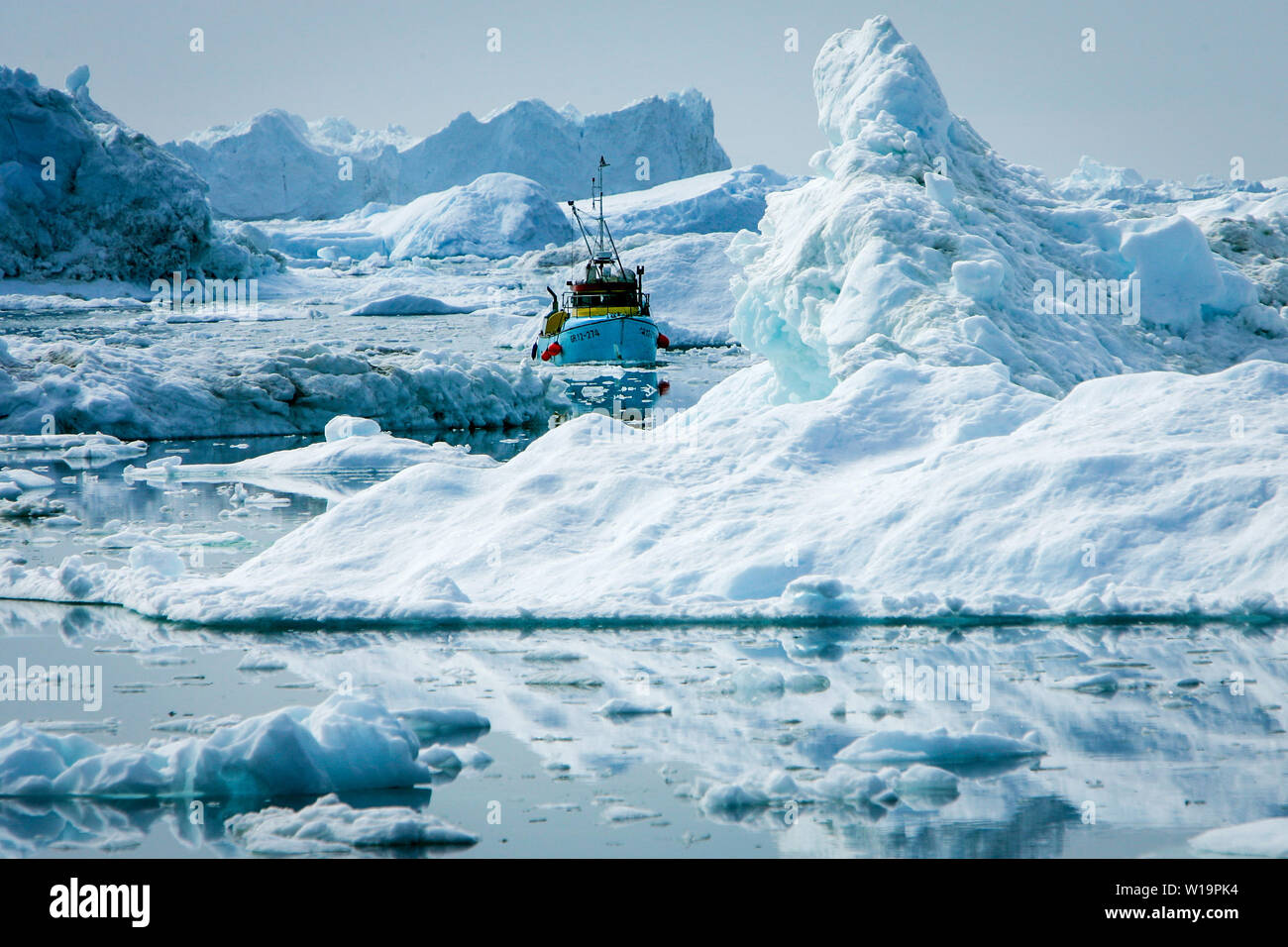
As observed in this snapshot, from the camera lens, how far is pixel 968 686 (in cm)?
538

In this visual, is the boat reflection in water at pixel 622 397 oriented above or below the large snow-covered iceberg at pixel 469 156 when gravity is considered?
below

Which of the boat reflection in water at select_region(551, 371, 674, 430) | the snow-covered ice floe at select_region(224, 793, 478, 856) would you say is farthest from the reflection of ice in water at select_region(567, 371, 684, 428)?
the snow-covered ice floe at select_region(224, 793, 478, 856)

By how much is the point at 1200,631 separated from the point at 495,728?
3.51 m

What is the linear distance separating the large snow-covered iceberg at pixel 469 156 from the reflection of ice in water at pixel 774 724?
80.9 metres

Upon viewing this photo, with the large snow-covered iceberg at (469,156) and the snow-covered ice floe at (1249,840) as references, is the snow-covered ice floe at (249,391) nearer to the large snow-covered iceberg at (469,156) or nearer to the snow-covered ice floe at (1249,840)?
the snow-covered ice floe at (1249,840)

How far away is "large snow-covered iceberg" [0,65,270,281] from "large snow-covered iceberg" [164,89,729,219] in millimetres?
39997

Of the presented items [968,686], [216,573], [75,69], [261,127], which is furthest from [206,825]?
[261,127]

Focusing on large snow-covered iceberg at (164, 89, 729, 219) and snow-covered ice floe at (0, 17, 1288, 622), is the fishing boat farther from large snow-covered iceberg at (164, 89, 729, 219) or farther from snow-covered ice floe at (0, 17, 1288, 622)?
large snow-covered iceberg at (164, 89, 729, 219)

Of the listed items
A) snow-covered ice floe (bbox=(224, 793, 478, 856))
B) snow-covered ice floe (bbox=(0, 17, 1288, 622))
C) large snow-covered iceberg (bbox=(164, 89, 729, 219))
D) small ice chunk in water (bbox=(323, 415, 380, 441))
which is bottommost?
snow-covered ice floe (bbox=(224, 793, 478, 856))

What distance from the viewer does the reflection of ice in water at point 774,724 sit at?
151 inches

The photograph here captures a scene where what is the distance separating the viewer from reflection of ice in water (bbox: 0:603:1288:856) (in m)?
3.85

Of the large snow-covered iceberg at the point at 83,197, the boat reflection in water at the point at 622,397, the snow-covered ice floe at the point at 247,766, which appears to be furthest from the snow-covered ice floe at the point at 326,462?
the large snow-covered iceberg at the point at 83,197

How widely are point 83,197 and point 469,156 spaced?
47216 mm
